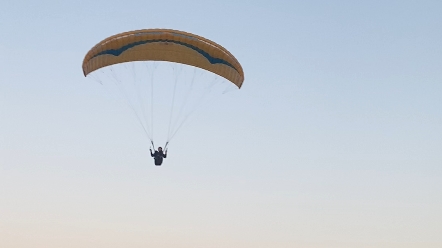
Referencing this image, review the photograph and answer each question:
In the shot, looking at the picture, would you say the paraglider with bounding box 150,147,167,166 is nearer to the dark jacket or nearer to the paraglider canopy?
the dark jacket

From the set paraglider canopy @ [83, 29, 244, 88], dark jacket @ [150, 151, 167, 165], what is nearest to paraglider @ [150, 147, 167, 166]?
dark jacket @ [150, 151, 167, 165]

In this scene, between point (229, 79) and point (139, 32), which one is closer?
point (139, 32)

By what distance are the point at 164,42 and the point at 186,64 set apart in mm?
2555

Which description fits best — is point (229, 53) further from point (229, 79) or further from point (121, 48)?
point (121, 48)

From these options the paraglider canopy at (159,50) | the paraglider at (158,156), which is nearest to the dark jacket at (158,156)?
the paraglider at (158,156)

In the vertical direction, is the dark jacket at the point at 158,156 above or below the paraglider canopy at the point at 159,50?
below

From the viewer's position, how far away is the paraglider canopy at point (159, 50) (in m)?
52.4

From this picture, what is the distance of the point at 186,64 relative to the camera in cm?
5469

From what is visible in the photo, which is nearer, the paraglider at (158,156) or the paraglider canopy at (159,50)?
the paraglider canopy at (159,50)

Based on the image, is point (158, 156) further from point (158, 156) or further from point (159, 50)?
point (159, 50)

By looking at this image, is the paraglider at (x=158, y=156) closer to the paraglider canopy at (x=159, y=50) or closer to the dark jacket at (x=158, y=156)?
the dark jacket at (x=158, y=156)

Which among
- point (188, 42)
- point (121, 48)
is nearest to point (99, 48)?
point (121, 48)

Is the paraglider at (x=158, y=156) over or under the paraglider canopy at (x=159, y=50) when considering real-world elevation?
under

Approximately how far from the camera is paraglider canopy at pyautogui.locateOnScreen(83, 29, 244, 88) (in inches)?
2064
